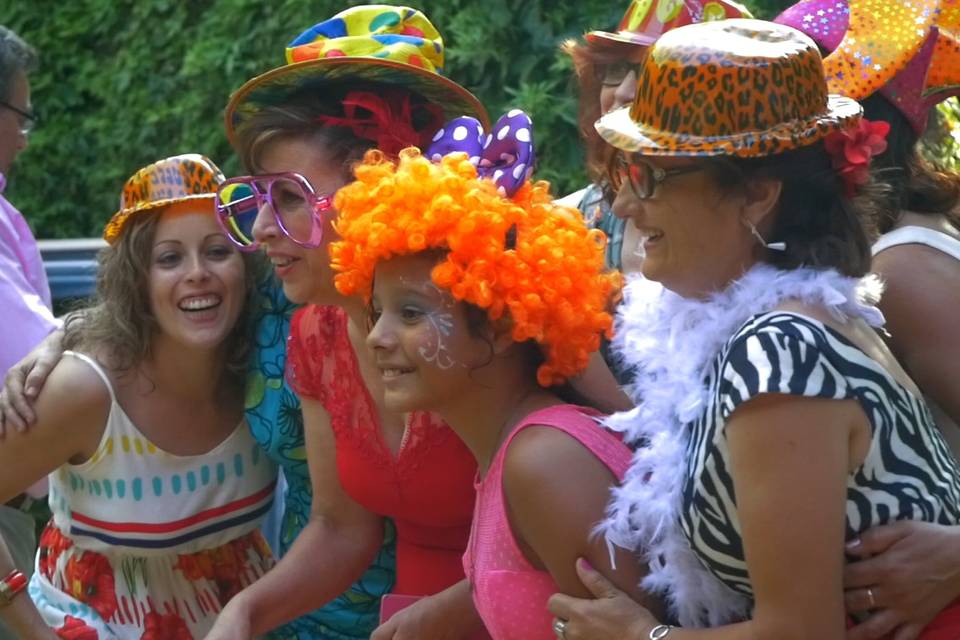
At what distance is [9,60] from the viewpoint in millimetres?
4574

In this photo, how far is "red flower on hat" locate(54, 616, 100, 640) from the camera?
11.5 ft

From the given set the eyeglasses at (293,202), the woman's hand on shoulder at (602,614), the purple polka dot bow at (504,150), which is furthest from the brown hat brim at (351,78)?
the woman's hand on shoulder at (602,614)

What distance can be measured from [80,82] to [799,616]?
6.62m

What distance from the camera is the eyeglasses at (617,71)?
3596 mm

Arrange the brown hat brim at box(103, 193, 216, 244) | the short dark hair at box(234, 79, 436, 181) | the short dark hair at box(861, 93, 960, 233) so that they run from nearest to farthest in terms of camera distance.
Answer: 1. the short dark hair at box(861, 93, 960, 233)
2. the short dark hair at box(234, 79, 436, 181)
3. the brown hat brim at box(103, 193, 216, 244)

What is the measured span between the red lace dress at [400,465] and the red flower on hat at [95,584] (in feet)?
2.36

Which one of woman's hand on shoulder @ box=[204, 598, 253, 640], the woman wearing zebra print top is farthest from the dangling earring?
woman's hand on shoulder @ box=[204, 598, 253, 640]

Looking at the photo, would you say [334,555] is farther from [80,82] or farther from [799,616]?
[80,82]

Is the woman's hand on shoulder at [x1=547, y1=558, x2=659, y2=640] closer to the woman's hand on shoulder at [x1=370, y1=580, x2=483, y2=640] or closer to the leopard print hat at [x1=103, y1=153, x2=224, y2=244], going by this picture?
the woman's hand on shoulder at [x1=370, y1=580, x2=483, y2=640]

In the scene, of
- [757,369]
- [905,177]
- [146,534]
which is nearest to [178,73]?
[146,534]

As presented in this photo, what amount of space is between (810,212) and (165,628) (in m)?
2.07

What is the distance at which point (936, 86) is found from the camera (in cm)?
301

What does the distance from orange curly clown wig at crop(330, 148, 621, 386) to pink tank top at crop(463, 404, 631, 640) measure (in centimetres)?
17

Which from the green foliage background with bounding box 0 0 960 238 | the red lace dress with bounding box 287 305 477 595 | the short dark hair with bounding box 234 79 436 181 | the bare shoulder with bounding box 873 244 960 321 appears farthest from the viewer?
the green foliage background with bounding box 0 0 960 238
